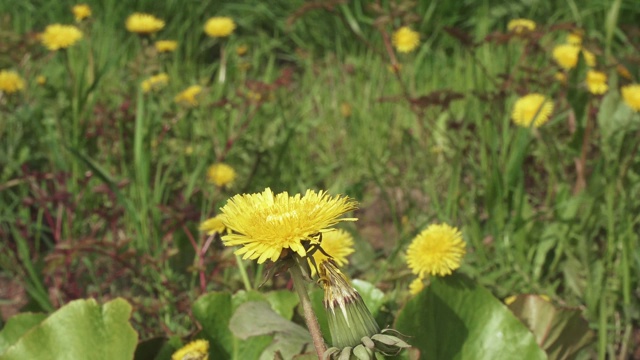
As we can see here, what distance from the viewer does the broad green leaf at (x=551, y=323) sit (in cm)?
130

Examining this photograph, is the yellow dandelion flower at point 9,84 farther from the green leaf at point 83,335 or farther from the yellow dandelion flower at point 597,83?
the yellow dandelion flower at point 597,83

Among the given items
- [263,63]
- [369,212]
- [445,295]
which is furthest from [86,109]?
[445,295]

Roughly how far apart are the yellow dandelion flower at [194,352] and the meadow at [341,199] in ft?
0.07

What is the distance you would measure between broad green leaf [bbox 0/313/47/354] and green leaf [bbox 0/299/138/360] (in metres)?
0.14

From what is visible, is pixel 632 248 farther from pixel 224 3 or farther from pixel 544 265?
pixel 224 3

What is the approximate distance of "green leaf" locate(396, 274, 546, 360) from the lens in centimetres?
122

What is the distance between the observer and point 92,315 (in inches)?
50.3

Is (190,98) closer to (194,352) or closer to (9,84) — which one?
(9,84)

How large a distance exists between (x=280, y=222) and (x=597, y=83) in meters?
1.62

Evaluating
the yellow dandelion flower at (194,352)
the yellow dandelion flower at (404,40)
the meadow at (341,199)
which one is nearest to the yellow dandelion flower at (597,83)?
the meadow at (341,199)

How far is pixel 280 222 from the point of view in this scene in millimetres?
839

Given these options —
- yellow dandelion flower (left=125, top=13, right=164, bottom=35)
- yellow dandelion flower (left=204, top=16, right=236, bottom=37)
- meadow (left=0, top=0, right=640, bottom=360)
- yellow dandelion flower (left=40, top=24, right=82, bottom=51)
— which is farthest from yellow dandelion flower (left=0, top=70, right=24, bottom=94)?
yellow dandelion flower (left=204, top=16, right=236, bottom=37)

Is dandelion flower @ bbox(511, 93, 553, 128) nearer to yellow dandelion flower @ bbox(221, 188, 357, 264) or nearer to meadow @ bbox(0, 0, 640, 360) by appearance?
meadow @ bbox(0, 0, 640, 360)

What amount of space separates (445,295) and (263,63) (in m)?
2.96
